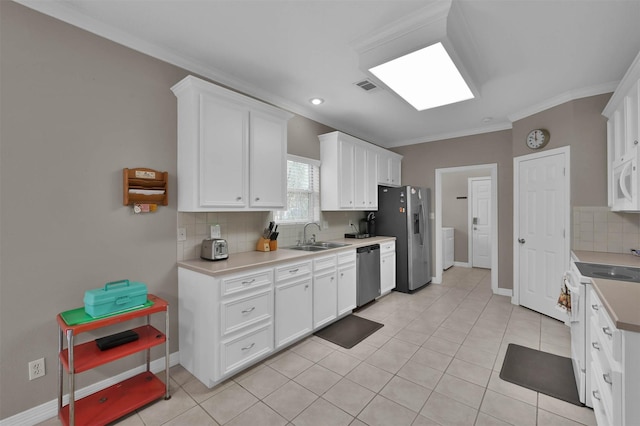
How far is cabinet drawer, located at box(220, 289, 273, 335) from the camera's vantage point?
2195 millimetres

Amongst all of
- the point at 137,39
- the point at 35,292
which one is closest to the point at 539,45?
the point at 137,39

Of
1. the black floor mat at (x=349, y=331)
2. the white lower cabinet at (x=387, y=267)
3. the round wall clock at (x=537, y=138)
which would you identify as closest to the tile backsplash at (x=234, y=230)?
the white lower cabinet at (x=387, y=267)

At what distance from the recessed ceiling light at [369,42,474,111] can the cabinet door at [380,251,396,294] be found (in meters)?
2.28

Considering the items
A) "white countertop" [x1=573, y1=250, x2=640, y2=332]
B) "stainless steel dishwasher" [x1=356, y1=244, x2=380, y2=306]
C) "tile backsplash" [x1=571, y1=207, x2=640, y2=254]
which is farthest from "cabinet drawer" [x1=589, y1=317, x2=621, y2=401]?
"stainless steel dishwasher" [x1=356, y1=244, x2=380, y2=306]

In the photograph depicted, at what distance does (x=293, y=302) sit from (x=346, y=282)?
0.97m

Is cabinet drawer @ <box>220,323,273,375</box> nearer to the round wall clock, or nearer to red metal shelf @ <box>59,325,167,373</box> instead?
red metal shelf @ <box>59,325,167,373</box>

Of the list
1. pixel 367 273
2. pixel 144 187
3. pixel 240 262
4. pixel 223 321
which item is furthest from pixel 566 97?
pixel 144 187

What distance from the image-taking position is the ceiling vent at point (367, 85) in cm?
→ 296

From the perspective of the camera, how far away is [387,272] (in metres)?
4.42

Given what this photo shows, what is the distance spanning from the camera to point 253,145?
107 inches

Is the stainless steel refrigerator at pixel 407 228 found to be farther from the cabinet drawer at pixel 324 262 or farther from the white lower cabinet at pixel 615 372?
the white lower cabinet at pixel 615 372

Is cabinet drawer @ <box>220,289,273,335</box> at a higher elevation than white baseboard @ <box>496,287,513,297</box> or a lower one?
higher

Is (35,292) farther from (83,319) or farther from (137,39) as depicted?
(137,39)

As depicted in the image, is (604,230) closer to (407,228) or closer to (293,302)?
(407,228)
